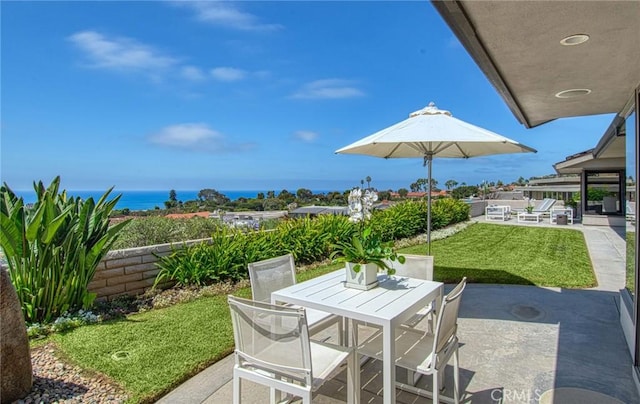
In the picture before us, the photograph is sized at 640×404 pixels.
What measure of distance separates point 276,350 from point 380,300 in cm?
89

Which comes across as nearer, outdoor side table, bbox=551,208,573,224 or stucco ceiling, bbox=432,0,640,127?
stucco ceiling, bbox=432,0,640,127

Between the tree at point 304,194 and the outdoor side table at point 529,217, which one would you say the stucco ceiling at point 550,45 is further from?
the tree at point 304,194

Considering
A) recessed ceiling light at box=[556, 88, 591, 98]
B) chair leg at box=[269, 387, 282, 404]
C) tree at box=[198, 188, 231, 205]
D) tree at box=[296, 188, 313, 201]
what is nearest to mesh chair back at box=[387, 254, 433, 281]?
chair leg at box=[269, 387, 282, 404]

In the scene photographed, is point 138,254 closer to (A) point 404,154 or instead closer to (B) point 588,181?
(A) point 404,154

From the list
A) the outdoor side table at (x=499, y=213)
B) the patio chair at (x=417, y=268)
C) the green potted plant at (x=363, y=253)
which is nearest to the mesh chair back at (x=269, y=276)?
the green potted plant at (x=363, y=253)

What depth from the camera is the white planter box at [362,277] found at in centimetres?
288

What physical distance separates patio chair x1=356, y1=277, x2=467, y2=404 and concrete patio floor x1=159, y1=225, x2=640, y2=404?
0.43m

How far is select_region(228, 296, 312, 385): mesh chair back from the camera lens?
2018 mm

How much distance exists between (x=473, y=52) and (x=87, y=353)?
414cm

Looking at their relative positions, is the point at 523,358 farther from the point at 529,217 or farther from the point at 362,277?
the point at 529,217

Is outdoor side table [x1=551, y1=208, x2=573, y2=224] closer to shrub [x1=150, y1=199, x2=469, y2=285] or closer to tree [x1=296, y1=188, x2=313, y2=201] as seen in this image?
shrub [x1=150, y1=199, x2=469, y2=285]

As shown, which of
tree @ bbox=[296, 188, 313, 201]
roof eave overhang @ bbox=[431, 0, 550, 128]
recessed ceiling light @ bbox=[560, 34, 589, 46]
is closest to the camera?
roof eave overhang @ bbox=[431, 0, 550, 128]

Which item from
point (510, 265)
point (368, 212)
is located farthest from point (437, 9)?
point (510, 265)

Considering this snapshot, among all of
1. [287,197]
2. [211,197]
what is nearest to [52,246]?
[211,197]
